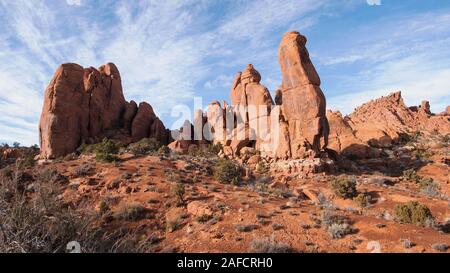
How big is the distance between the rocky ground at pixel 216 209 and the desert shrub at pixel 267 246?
0.05 metres

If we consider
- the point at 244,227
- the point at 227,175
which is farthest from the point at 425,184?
the point at 244,227

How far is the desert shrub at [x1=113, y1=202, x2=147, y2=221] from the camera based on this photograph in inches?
623

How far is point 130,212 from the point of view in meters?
15.9

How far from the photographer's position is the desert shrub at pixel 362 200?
69.4 feet

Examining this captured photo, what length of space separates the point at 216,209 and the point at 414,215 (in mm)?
9312

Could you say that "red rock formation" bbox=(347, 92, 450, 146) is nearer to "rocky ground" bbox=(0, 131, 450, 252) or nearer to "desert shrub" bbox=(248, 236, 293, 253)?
"rocky ground" bbox=(0, 131, 450, 252)

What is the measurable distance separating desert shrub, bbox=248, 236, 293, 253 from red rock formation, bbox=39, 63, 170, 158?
29681 millimetres

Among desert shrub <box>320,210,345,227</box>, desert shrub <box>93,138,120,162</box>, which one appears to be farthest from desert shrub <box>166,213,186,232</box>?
desert shrub <box>93,138,120,162</box>

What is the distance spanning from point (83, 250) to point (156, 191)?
12882 millimetres

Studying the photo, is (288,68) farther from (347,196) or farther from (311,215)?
(311,215)

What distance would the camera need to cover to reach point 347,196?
2319 cm

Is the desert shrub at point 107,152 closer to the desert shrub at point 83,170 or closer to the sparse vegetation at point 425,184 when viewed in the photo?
the desert shrub at point 83,170

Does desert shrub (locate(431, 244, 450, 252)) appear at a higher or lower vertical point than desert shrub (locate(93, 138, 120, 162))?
lower

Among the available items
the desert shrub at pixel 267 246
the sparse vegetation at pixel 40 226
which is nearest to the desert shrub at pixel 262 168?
the desert shrub at pixel 267 246
